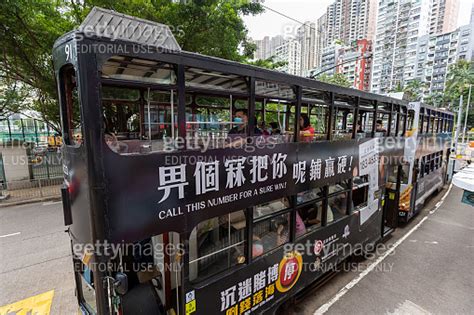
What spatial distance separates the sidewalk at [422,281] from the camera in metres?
4.64

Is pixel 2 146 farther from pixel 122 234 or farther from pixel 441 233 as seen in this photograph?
pixel 441 233

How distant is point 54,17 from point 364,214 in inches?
462

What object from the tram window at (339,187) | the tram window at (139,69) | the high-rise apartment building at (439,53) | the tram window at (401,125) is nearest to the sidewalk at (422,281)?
the tram window at (339,187)

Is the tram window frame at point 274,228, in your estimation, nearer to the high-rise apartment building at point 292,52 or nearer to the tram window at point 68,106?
the tram window at point 68,106

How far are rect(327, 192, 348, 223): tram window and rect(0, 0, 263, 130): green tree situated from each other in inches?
286

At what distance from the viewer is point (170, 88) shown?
227 centimetres

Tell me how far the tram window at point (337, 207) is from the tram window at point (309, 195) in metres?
0.42

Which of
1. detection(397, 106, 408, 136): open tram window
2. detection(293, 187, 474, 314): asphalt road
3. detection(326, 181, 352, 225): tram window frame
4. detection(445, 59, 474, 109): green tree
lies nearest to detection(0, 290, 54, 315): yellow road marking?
detection(293, 187, 474, 314): asphalt road

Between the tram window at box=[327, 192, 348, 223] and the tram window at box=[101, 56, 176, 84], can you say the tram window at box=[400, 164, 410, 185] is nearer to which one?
the tram window at box=[327, 192, 348, 223]

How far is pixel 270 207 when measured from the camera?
358 centimetres

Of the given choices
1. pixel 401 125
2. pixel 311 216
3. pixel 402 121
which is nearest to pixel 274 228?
pixel 311 216

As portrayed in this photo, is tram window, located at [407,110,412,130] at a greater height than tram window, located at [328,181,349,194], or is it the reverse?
tram window, located at [407,110,412,130]

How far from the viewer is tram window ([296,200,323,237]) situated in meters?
4.25

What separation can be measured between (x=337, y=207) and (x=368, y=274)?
213cm
